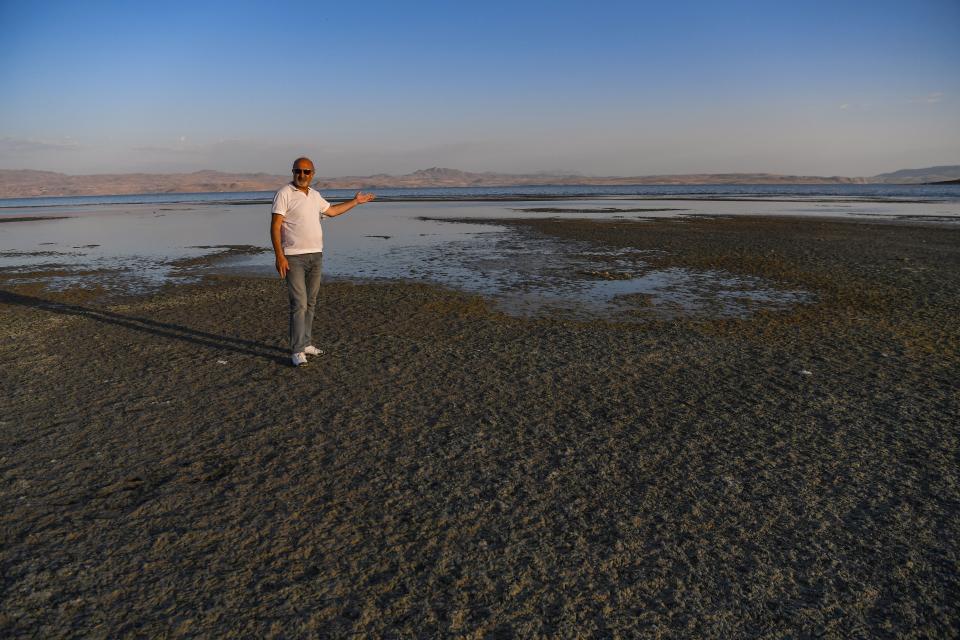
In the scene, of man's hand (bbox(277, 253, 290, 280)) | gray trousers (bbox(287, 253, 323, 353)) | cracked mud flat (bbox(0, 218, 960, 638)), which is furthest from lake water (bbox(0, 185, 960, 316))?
man's hand (bbox(277, 253, 290, 280))

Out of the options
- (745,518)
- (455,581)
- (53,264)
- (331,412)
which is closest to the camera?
(455,581)

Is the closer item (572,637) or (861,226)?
(572,637)

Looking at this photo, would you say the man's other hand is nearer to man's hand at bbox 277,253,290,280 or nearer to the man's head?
man's hand at bbox 277,253,290,280

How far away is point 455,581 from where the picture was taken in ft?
9.51

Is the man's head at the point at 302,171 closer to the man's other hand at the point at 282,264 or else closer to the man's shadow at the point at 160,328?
the man's other hand at the point at 282,264

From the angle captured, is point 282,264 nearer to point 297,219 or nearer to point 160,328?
point 297,219

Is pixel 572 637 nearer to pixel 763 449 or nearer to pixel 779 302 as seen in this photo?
pixel 763 449

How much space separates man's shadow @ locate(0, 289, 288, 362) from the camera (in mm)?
7320

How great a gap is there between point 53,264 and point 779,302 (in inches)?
746

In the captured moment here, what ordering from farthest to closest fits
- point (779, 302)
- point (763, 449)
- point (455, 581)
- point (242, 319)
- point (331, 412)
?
1. point (779, 302)
2. point (242, 319)
3. point (331, 412)
4. point (763, 449)
5. point (455, 581)

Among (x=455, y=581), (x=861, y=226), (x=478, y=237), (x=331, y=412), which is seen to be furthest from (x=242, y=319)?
(x=861, y=226)

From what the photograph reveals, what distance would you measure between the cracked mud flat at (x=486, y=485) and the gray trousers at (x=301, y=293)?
383 millimetres

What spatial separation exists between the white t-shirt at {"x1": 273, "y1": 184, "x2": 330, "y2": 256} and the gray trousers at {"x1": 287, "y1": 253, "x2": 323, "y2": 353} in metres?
0.12

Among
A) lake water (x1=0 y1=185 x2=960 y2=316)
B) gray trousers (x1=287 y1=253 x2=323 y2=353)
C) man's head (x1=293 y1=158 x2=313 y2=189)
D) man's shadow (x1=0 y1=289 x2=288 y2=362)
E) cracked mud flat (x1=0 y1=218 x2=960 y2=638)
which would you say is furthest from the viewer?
lake water (x1=0 y1=185 x2=960 y2=316)
